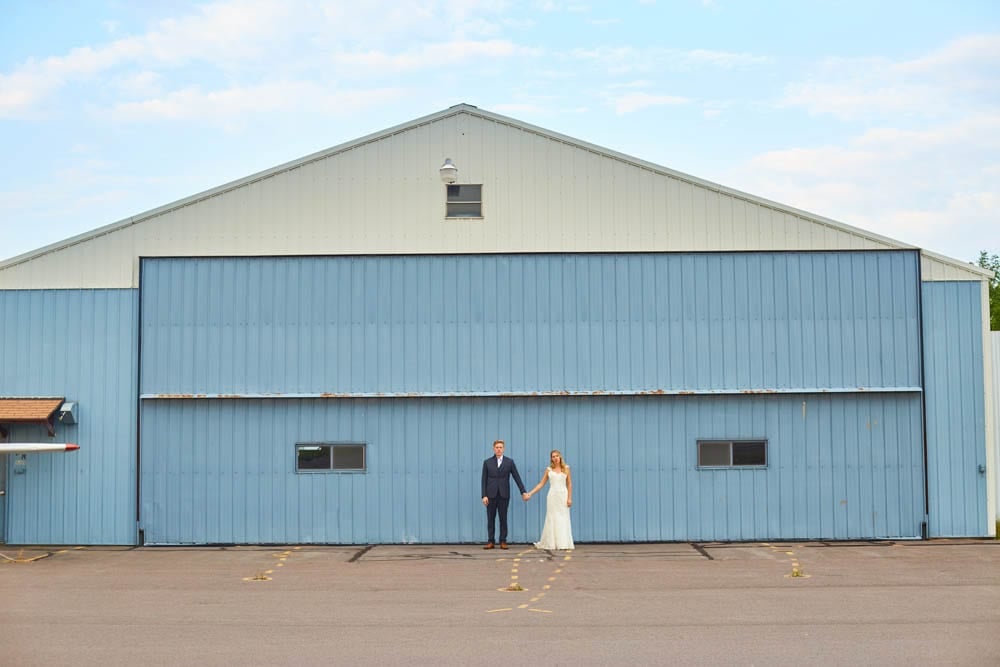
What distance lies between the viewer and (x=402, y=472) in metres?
19.8

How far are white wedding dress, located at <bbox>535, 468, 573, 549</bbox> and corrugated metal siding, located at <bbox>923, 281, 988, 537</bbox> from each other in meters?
6.54

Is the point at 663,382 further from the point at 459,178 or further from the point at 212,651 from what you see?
the point at 212,651

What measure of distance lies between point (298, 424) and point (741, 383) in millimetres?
7941

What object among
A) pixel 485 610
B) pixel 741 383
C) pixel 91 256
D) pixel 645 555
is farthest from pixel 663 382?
pixel 91 256

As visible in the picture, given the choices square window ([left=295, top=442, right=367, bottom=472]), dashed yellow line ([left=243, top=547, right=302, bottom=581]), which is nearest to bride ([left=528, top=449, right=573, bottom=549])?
square window ([left=295, top=442, right=367, bottom=472])

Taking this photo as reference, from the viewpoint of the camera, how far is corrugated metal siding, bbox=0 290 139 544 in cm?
1986

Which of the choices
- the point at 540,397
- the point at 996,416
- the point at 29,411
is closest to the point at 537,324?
the point at 540,397

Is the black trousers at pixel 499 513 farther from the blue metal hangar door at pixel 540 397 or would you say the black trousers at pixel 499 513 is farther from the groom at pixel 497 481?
the blue metal hangar door at pixel 540 397

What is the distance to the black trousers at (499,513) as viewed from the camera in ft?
62.3

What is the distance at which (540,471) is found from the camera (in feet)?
64.7

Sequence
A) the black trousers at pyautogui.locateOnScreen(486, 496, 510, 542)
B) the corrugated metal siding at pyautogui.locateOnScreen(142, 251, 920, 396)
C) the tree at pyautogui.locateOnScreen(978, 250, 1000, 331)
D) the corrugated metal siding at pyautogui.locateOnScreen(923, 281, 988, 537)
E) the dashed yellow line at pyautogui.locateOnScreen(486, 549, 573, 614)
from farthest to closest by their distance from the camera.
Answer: the tree at pyautogui.locateOnScreen(978, 250, 1000, 331) < the corrugated metal siding at pyautogui.locateOnScreen(142, 251, 920, 396) < the corrugated metal siding at pyautogui.locateOnScreen(923, 281, 988, 537) < the black trousers at pyautogui.locateOnScreen(486, 496, 510, 542) < the dashed yellow line at pyautogui.locateOnScreen(486, 549, 573, 614)

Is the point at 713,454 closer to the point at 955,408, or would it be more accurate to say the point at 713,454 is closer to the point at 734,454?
the point at 734,454

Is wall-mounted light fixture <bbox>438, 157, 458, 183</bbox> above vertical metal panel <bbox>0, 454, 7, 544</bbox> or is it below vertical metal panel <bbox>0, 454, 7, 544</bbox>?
above

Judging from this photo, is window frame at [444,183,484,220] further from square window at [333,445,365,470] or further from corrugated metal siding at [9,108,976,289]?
square window at [333,445,365,470]
